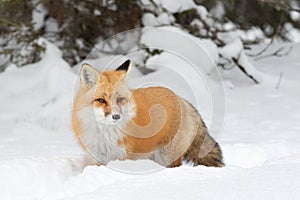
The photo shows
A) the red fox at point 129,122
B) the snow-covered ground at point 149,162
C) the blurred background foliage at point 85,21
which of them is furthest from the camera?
the blurred background foliage at point 85,21

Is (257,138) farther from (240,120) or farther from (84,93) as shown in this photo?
(84,93)

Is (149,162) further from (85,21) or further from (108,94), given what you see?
(85,21)

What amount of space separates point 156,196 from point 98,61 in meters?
6.79

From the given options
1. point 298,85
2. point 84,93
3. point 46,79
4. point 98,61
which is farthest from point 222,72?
point 84,93

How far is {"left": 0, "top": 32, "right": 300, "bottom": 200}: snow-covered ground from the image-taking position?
3697 mm

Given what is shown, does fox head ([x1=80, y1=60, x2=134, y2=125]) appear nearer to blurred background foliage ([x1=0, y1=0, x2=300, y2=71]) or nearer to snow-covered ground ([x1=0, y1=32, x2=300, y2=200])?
snow-covered ground ([x1=0, y1=32, x2=300, y2=200])

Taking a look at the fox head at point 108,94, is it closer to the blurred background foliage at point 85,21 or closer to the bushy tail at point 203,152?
the bushy tail at point 203,152

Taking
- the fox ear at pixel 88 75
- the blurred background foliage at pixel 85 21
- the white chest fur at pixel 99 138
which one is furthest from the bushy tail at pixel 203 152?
the blurred background foliage at pixel 85 21

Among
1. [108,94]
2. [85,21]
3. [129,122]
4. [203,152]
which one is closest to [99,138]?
[129,122]

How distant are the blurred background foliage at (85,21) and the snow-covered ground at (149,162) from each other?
2.25 feet

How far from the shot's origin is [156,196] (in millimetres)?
3506

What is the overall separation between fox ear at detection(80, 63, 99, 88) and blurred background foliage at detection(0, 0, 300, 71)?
5.35 metres

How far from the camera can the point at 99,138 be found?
4.53m

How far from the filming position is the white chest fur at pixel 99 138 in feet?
14.7
